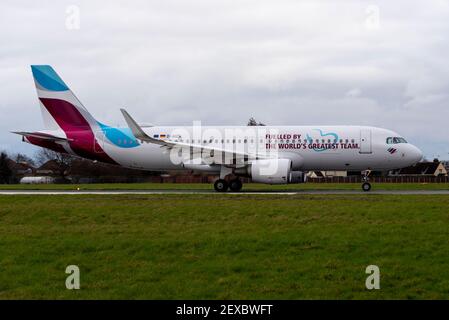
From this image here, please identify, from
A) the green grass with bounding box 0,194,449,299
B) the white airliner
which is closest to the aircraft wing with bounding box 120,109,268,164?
the white airliner

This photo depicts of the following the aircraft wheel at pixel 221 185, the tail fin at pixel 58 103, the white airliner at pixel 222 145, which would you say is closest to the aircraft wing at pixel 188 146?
the white airliner at pixel 222 145

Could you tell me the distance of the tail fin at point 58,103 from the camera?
36.5 m

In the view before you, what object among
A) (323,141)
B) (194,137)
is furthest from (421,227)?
(194,137)

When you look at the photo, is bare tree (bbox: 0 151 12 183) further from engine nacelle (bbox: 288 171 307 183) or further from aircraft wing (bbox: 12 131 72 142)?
engine nacelle (bbox: 288 171 307 183)

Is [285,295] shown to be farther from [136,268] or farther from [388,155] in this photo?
[388,155]

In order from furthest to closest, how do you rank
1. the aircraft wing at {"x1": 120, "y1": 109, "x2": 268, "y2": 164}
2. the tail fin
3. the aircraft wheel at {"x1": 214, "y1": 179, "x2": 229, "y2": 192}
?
the tail fin
the aircraft wheel at {"x1": 214, "y1": 179, "x2": 229, "y2": 192}
the aircraft wing at {"x1": 120, "y1": 109, "x2": 268, "y2": 164}

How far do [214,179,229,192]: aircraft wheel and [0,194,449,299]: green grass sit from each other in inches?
515

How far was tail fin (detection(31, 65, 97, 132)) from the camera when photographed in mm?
36469

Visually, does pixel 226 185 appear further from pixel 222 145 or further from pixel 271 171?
pixel 271 171

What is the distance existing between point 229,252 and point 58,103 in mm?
25916

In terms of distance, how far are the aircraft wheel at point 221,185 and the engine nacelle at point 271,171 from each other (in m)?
1.94
